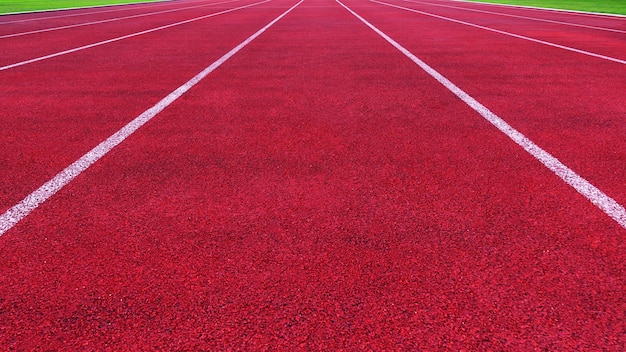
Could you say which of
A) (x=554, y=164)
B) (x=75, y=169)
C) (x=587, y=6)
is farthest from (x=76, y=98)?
(x=587, y=6)

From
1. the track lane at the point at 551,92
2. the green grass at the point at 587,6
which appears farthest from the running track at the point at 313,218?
the green grass at the point at 587,6

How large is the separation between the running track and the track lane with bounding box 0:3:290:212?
36 millimetres

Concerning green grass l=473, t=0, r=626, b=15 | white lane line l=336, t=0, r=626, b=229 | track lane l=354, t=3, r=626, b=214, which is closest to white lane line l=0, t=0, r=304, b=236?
white lane line l=336, t=0, r=626, b=229

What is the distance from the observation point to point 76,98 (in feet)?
18.7

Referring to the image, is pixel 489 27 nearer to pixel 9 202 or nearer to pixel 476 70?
pixel 476 70

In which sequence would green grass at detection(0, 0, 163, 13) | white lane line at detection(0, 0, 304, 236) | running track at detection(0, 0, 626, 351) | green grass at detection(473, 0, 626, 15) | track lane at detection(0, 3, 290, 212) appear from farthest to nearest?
green grass at detection(0, 0, 163, 13) → green grass at detection(473, 0, 626, 15) → track lane at detection(0, 3, 290, 212) → white lane line at detection(0, 0, 304, 236) → running track at detection(0, 0, 626, 351)

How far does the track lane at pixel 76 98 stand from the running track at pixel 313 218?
0.12 feet

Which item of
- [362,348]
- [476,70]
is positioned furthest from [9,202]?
[476,70]

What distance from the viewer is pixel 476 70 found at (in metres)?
7.28

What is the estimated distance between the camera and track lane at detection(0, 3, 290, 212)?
3846 mm

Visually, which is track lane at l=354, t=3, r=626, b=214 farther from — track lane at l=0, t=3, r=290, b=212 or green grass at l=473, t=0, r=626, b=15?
green grass at l=473, t=0, r=626, b=15

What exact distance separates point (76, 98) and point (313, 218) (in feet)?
12.6

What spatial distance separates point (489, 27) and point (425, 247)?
12.3m

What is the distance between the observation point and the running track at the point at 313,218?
208cm
